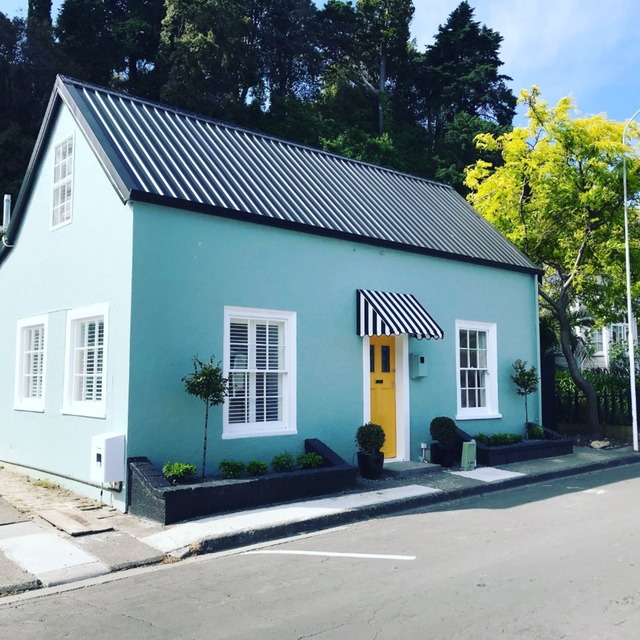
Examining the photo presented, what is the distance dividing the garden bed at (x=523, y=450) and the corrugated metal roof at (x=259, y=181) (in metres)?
3.95

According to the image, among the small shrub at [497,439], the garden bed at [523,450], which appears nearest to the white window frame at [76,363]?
the garden bed at [523,450]

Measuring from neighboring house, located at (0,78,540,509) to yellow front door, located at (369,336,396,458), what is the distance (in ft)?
0.12

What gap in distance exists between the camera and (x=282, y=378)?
35.5 feet

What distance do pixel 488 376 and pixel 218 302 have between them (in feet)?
22.8

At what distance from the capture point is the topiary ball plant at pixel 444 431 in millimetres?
12156

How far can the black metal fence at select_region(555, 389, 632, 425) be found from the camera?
17.3 m

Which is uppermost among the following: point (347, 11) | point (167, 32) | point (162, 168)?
point (347, 11)

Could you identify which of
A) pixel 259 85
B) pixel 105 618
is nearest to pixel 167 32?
pixel 259 85

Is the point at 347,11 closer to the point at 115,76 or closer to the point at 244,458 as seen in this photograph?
the point at 115,76

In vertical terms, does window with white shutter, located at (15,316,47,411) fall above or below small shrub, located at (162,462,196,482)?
above

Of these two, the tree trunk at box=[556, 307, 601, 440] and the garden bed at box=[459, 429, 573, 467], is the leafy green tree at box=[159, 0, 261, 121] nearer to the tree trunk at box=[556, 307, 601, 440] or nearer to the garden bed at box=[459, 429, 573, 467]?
the tree trunk at box=[556, 307, 601, 440]

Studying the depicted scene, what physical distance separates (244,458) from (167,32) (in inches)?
1162

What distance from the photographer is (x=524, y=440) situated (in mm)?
14477

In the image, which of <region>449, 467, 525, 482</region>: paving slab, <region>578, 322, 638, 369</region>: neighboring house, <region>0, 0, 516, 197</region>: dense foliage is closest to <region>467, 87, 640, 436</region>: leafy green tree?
<region>449, 467, 525, 482</region>: paving slab
